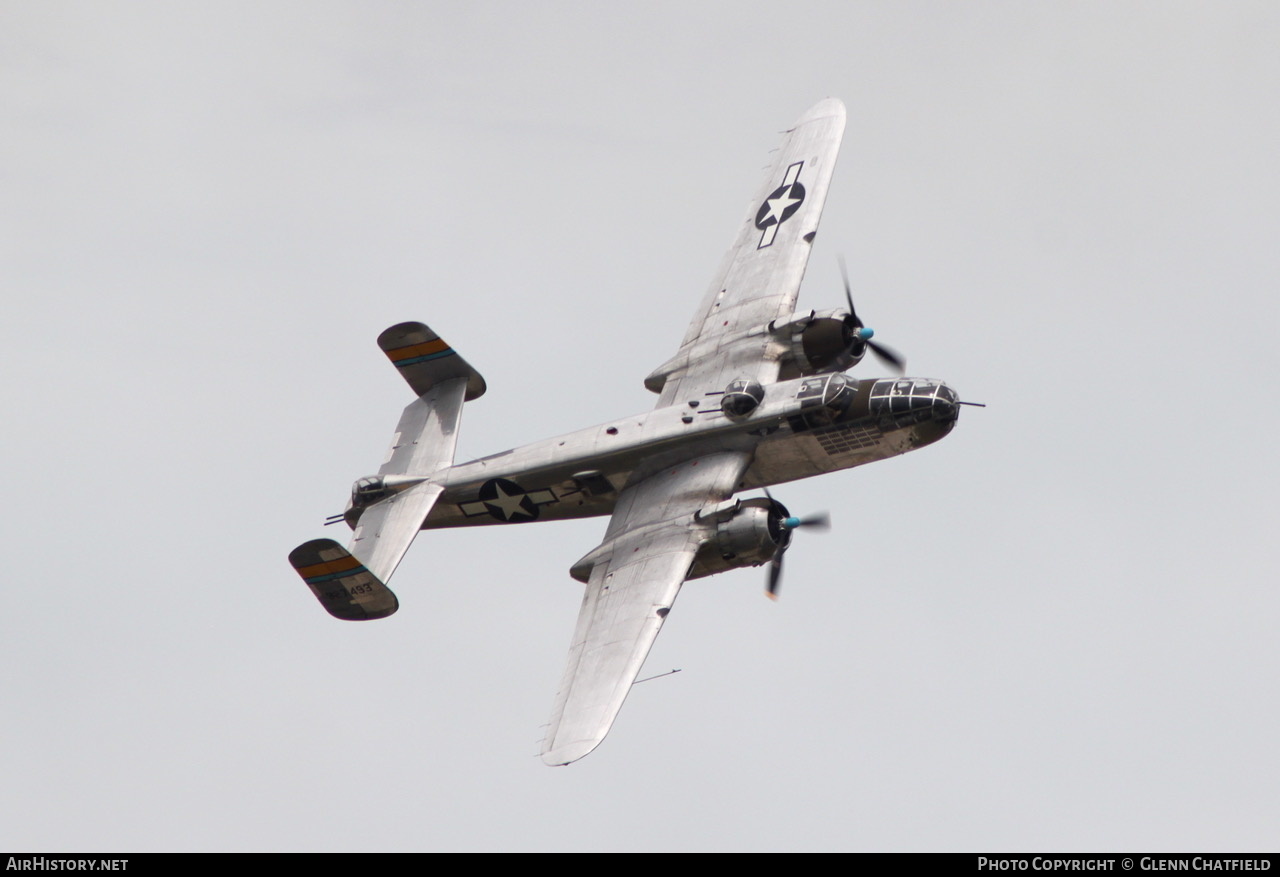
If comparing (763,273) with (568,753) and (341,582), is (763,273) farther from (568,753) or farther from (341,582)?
(568,753)

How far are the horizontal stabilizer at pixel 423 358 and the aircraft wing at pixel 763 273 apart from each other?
15.3ft

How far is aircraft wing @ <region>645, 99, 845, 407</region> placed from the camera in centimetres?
4678

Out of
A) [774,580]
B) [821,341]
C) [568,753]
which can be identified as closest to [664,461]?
[774,580]

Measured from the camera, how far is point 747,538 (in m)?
42.0

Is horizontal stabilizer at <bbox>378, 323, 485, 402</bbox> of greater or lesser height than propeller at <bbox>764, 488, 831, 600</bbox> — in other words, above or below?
above

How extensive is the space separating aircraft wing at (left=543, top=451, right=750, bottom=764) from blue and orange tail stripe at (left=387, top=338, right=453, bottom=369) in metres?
6.75

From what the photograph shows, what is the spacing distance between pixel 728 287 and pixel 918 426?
8.02m

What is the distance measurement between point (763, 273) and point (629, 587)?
10.5 m

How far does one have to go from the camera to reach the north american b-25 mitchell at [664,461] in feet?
138

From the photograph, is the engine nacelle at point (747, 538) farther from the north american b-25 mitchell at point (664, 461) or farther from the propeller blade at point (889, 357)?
the propeller blade at point (889, 357)

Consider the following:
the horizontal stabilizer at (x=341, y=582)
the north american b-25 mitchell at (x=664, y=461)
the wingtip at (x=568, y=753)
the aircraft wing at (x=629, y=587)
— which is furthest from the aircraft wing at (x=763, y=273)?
the wingtip at (x=568, y=753)

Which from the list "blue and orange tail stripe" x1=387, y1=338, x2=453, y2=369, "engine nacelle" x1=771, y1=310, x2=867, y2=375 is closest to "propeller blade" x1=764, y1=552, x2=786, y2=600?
"engine nacelle" x1=771, y1=310, x2=867, y2=375

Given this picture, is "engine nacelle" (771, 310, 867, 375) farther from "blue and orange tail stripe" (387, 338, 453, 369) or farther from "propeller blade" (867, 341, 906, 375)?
"blue and orange tail stripe" (387, 338, 453, 369)
